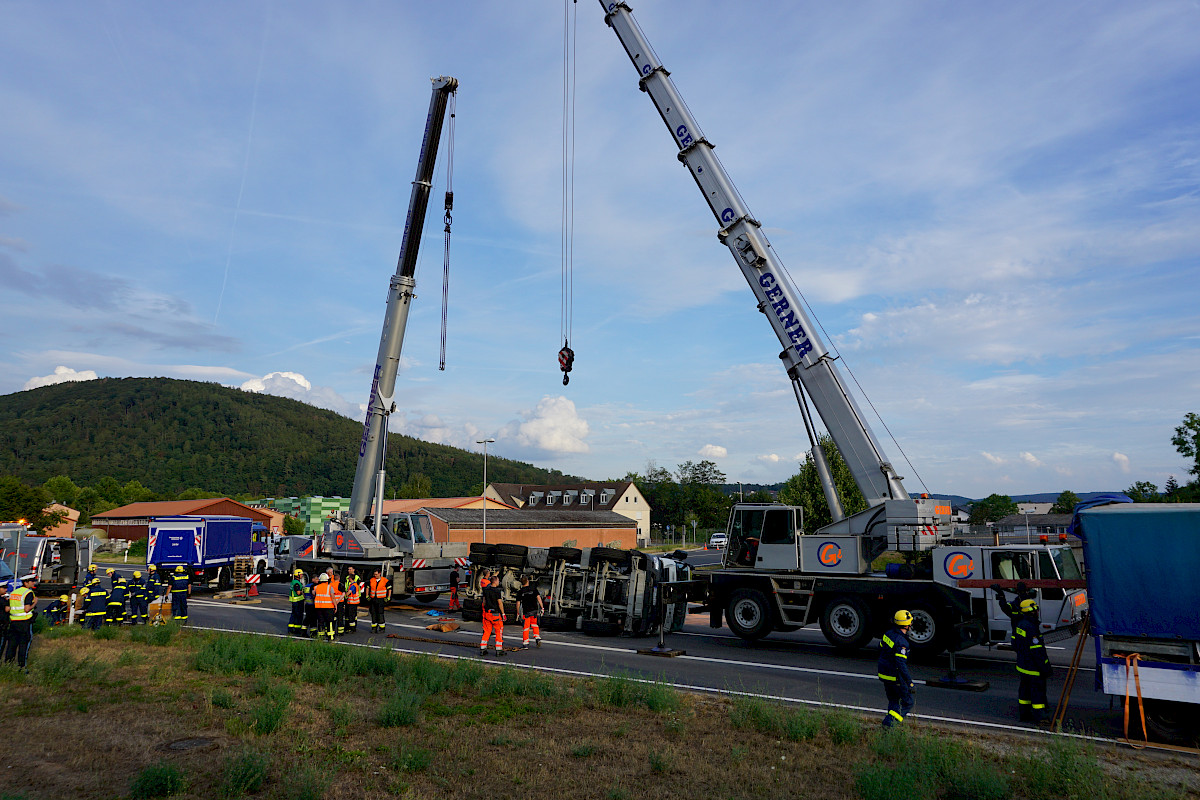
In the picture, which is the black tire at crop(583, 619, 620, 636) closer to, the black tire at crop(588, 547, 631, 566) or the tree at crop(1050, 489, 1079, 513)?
the black tire at crop(588, 547, 631, 566)

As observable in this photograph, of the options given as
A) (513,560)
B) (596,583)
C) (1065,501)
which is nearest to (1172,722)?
(596,583)

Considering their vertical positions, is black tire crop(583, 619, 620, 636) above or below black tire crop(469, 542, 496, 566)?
below

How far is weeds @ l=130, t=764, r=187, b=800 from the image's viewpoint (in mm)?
6551

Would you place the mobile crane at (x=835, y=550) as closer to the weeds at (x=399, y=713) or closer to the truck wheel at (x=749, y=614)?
the truck wheel at (x=749, y=614)

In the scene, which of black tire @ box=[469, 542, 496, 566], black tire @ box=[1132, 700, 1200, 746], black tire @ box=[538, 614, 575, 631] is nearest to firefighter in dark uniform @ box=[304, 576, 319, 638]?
black tire @ box=[469, 542, 496, 566]

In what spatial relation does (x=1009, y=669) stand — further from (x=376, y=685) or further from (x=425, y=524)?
(x=425, y=524)

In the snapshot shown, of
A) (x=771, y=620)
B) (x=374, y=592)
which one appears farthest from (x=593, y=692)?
(x=374, y=592)

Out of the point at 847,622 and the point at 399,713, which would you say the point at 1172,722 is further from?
the point at 399,713

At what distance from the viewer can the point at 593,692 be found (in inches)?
430

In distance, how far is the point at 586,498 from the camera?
329ft

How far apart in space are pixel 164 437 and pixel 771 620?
168 meters

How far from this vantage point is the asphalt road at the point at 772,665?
412 inches

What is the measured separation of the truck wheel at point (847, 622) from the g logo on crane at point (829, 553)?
0.71 m

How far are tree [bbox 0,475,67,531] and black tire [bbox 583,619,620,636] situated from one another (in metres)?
53.0
